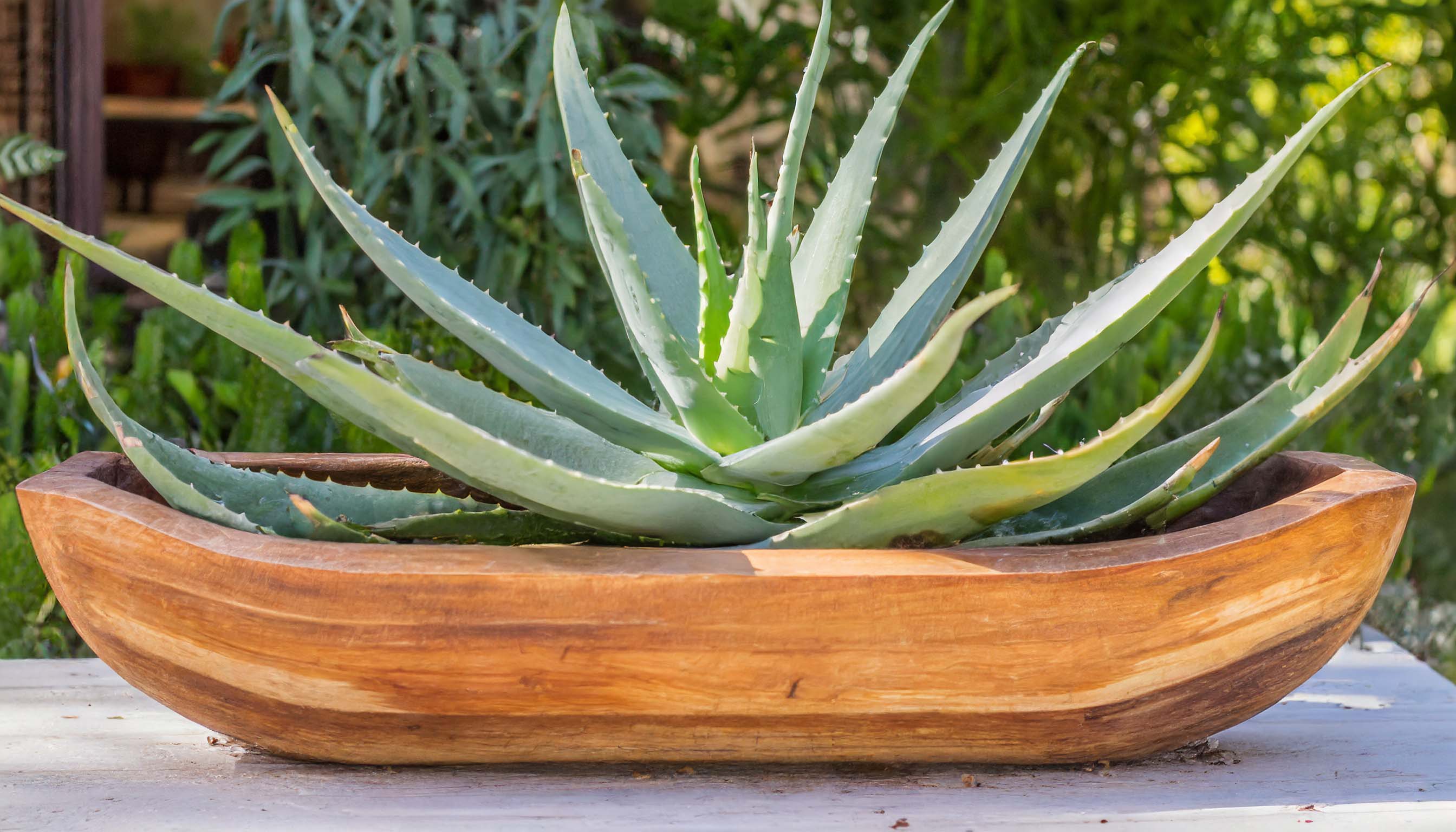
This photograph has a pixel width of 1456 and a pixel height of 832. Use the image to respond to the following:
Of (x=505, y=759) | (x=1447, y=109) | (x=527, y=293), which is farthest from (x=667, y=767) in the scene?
(x=1447, y=109)

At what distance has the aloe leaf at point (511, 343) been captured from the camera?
1.99 feet

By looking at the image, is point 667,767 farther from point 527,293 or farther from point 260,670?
point 527,293

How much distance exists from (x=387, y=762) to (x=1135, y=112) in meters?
2.00

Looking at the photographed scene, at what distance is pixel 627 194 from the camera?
29.1 inches

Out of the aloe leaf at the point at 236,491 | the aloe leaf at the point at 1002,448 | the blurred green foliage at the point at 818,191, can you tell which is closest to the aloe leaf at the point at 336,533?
the aloe leaf at the point at 236,491

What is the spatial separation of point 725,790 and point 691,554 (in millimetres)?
120

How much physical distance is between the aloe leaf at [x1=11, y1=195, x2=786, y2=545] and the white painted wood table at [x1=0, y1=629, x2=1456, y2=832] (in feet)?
0.42

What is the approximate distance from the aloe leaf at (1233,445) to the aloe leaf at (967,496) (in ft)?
0.28

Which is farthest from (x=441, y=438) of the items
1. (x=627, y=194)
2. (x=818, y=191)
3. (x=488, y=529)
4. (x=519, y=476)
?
(x=818, y=191)

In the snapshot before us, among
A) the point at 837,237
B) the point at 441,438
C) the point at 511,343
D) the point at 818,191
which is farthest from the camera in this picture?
the point at 818,191

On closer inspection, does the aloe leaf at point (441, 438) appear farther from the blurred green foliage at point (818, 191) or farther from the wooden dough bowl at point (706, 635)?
the blurred green foliage at point (818, 191)

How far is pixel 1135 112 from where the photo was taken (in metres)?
2.20

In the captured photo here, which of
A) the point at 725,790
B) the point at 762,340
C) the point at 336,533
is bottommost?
the point at 725,790

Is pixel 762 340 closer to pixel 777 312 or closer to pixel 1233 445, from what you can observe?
pixel 777 312
